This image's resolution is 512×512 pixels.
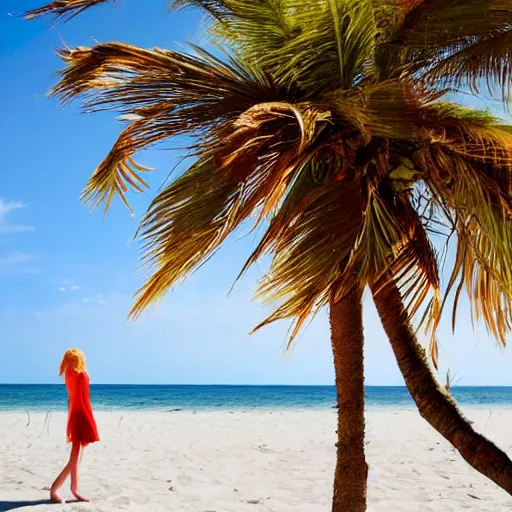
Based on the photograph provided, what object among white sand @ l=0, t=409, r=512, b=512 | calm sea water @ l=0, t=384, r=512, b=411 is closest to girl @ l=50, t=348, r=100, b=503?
white sand @ l=0, t=409, r=512, b=512

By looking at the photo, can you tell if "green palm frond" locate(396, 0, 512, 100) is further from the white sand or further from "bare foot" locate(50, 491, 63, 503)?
"bare foot" locate(50, 491, 63, 503)

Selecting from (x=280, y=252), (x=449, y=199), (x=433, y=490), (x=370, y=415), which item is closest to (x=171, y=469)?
(x=433, y=490)

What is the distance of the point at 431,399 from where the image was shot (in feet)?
14.8

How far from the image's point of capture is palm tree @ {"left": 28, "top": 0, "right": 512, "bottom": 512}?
170 inches

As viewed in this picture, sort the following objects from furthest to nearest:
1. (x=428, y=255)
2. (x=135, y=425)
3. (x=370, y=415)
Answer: (x=370, y=415), (x=135, y=425), (x=428, y=255)

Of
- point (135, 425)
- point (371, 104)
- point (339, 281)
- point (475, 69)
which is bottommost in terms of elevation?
point (135, 425)

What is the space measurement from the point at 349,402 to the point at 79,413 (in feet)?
11.2

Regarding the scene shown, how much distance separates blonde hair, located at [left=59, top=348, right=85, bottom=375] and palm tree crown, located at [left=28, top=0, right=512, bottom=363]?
104 inches

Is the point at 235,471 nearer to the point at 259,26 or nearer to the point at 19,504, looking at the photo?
the point at 19,504

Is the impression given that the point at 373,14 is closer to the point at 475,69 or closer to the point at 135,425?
the point at 475,69

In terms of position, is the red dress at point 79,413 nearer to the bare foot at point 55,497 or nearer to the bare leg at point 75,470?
the bare leg at point 75,470

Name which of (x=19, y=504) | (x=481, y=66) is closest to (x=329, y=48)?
(x=481, y=66)

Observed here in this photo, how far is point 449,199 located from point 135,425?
1304 cm

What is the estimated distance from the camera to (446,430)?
14.5ft
